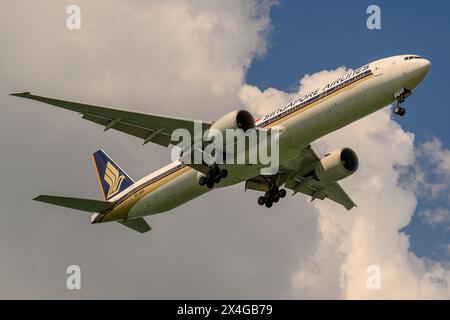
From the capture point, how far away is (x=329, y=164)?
4866 centimetres

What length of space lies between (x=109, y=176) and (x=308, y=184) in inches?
534

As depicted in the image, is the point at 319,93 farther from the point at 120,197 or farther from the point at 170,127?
the point at 120,197

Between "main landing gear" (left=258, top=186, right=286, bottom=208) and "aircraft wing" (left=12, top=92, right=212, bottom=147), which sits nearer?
"aircraft wing" (left=12, top=92, right=212, bottom=147)

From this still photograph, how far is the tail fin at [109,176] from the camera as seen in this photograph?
2127 inches

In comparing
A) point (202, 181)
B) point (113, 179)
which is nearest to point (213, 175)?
point (202, 181)

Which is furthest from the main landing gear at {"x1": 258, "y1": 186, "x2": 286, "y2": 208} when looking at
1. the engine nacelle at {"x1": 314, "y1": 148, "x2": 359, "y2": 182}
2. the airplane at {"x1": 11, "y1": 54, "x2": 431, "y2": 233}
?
the engine nacelle at {"x1": 314, "y1": 148, "x2": 359, "y2": 182}

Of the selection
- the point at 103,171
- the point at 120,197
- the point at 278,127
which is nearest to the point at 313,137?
the point at 278,127

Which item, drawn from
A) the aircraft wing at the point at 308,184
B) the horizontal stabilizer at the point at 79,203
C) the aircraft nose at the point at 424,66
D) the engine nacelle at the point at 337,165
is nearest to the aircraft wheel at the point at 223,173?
the aircraft wing at the point at 308,184

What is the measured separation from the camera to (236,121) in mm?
42938

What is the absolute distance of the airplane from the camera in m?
40.8

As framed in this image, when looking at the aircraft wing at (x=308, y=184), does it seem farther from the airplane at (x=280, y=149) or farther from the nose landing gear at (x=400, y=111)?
the nose landing gear at (x=400, y=111)

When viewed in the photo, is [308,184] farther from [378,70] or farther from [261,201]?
[378,70]

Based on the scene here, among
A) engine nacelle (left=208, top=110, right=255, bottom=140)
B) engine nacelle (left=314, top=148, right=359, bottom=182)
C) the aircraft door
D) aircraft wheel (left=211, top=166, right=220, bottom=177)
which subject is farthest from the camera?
engine nacelle (left=314, top=148, right=359, bottom=182)

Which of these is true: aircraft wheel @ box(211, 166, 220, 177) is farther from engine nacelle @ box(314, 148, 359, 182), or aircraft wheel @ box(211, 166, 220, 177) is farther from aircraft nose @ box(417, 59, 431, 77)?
aircraft nose @ box(417, 59, 431, 77)
